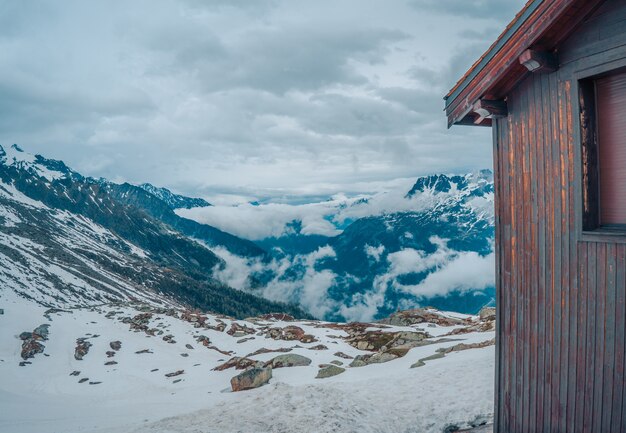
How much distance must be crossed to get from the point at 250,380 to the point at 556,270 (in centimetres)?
1870

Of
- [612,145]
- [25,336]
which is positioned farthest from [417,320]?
[612,145]

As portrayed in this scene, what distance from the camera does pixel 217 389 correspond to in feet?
76.4

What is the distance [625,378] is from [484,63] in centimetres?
626

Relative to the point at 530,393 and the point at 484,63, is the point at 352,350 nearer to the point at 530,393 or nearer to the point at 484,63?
the point at 530,393

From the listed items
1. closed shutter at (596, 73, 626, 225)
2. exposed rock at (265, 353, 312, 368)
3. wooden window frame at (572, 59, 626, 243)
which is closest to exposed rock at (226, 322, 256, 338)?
exposed rock at (265, 353, 312, 368)

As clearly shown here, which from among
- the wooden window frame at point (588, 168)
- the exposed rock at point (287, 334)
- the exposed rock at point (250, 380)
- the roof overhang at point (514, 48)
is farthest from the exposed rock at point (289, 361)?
the wooden window frame at point (588, 168)

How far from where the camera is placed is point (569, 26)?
6.79m

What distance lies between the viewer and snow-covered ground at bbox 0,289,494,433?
12961 millimetres

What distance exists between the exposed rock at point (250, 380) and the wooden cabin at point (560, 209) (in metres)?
15.9

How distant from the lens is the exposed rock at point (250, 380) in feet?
70.3

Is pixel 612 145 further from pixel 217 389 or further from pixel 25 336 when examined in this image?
pixel 25 336

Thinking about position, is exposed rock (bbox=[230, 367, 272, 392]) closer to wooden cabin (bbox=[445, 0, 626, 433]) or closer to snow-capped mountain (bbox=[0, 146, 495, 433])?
snow-capped mountain (bbox=[0, 146, 495, 433])

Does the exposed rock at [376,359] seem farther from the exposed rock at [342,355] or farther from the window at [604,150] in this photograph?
the window at [604,150]

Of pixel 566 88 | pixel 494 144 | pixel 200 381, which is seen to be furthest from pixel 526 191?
A: pixel 200 381
